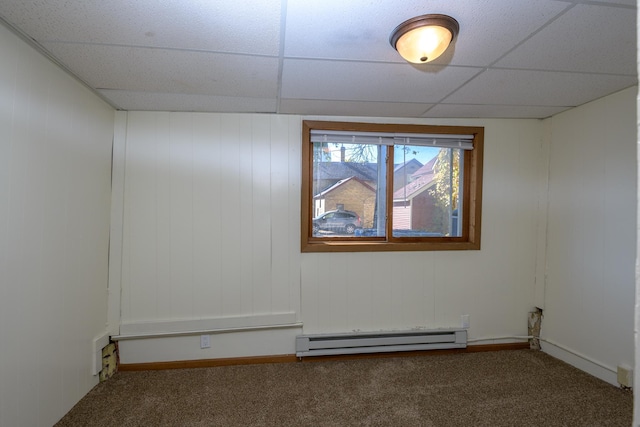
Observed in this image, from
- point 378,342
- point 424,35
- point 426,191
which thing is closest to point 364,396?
point 378,342

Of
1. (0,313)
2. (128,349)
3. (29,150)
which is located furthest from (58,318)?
(29,150)

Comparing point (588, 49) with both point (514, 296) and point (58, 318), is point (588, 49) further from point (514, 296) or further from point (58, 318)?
point (58, 318)

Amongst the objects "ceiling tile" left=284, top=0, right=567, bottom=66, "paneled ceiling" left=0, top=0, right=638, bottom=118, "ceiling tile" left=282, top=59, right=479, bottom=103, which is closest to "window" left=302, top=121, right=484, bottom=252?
"paneled ceiling" left=0, top=0, right=638, bottom=118

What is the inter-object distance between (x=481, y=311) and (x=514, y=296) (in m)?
Answer: 0.35

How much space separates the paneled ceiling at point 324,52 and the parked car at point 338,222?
90 cm

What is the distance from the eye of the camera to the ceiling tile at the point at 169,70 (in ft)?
4.87

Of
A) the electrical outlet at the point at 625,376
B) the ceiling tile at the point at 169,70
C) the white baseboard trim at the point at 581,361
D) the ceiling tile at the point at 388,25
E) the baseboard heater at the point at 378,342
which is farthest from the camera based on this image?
the baseboard heater at the point at 378,342

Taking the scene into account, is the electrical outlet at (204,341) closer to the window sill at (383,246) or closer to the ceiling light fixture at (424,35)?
the window sill at (383,246)

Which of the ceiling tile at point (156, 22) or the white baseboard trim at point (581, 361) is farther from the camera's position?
the white baseboard trim at point (581, 361)

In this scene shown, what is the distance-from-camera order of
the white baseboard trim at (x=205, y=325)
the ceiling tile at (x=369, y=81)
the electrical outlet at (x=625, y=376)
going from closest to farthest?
the ceiling tile at (x=369, y=81), the electrical outlet at (x=625, y=376), the white baseboard trim at (x=205, y=325)

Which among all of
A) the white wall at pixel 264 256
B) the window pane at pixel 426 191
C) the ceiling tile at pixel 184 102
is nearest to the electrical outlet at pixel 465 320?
the white wall at pixel 264 256

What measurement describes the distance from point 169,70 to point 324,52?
93 cm

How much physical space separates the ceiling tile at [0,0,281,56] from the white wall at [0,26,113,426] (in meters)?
0.23

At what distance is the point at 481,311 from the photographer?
8.32ft
